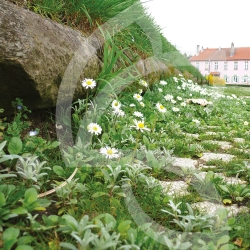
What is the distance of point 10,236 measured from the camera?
3.98 ft

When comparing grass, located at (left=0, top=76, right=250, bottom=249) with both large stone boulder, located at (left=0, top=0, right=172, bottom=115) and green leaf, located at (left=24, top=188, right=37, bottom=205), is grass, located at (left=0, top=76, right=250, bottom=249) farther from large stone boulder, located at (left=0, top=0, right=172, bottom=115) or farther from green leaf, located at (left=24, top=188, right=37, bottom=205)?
large stone boulder, located at (left=0, top=0, right=172, bottom=115)

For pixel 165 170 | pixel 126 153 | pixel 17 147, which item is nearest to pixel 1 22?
pixel 17 147

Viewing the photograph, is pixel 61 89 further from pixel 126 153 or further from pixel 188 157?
pixel 188 157

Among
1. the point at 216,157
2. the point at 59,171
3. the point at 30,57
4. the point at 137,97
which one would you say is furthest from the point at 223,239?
the point at 137,97

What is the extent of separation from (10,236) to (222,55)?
53042mm

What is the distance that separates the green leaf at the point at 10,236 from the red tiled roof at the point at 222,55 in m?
50.5

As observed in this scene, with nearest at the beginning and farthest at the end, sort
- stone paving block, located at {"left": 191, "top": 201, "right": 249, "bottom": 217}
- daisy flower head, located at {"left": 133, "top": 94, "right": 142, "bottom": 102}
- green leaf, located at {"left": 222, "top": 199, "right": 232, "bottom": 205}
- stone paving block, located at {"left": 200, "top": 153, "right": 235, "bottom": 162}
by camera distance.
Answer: stone paving block, located at {"left": 191, "top": 201, "right": 249, "bottom": 217} < green leaf, located at {"left": 222, "top": 199, "right": 232, "bottom": 205} < stone paving block, located at {"left": 200, "top": 153, "right": 235, "bottom": 162} < daisy flower head, located at {"left": 133, "top": 94, "right": 142, "bottom": 102}

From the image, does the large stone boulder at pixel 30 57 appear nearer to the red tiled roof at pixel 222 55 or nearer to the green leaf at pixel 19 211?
the green leaf at pixel 19 211

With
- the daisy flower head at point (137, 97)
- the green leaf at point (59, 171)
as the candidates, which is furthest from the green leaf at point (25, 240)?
the daisy flower head at point (137, 97)

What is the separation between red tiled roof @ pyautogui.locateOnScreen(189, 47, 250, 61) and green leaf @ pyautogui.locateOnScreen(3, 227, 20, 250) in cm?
5046

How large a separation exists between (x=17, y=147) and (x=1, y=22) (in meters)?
0.83

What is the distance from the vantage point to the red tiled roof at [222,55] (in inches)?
1857

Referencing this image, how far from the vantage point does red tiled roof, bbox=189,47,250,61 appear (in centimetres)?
4716

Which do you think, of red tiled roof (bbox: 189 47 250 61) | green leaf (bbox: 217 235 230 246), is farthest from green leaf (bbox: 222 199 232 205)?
red tiled roof (bbox: 189 47 250 61)
